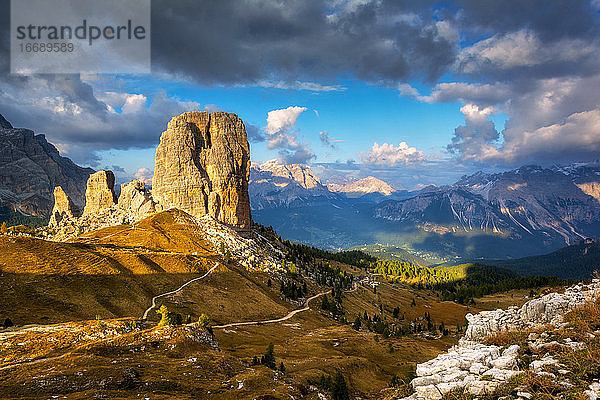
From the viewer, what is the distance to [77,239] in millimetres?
180000

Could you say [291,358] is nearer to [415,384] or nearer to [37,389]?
[37,389]

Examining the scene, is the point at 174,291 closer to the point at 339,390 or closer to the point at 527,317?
the point at 339,390

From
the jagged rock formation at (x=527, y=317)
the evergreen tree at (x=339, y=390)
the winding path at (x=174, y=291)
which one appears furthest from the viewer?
the winding path at (x=174, y=291)

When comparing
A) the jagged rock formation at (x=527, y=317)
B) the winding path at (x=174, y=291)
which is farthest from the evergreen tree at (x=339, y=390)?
the winding path at (x=174, y=291)

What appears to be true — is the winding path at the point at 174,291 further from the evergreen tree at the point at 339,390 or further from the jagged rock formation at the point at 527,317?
the jagged rock formation at the point at 527,317

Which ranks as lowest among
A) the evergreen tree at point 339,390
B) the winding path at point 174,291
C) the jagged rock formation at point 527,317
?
the evergreen tree at point 339,390

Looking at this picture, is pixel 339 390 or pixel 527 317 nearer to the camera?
pixel 527 317

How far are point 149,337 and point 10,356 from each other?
17.8 metres

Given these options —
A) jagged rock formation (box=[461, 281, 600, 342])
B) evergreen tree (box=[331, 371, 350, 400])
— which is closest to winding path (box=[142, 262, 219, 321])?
evergreen tree (box=[331, 371, 350, 400])

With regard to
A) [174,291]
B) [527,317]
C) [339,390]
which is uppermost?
[527,317]

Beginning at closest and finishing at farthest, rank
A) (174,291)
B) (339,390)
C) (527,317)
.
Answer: (527,317)
(339,390)
(174,291)

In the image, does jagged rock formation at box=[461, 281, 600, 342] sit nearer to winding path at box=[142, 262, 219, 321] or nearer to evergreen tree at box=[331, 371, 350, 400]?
evergreen tree at box=[331, 371, 350, 400]

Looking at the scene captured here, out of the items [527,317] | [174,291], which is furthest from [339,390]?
[174,291]

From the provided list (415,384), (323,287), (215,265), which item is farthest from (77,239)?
(415,384)
